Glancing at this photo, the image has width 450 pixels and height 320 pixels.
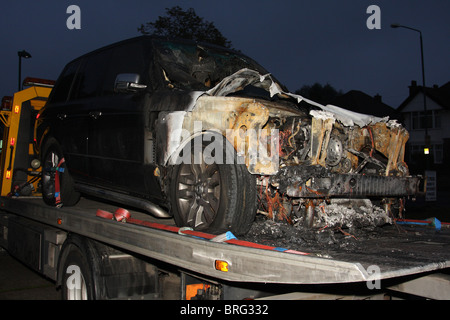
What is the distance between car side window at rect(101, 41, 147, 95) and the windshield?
0.67 ft

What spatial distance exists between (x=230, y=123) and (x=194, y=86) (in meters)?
0.91

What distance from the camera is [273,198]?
355 centimetres

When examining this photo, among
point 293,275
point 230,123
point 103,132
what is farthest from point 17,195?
point 293,275

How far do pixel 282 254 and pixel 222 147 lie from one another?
3.97 feet

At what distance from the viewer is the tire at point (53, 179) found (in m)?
5.44

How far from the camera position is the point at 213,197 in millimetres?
3480

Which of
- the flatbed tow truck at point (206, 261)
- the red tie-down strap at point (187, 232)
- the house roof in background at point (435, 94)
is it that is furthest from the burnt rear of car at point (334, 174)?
the house roof in background at point (435, 94)

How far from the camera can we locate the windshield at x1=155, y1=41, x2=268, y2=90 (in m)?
4.22

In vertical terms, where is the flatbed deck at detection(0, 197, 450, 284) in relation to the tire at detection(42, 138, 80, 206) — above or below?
below

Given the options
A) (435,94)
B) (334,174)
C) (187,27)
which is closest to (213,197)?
(334,174)

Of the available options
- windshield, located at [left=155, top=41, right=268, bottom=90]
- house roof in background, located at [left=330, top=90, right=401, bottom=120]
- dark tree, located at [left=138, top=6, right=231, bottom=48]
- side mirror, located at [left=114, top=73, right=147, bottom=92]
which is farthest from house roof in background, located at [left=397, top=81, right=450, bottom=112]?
side mirror, located at [left=114, top=73, right=147, bottom=92]

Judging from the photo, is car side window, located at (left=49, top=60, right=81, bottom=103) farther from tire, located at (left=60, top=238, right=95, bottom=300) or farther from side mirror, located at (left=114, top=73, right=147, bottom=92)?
tire, located at (left=60, top=238, right=95, bottom=300)

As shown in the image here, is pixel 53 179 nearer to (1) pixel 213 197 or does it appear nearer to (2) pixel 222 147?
(1) pixel 213 197

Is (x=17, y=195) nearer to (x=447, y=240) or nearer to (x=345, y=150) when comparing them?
(x=345, y=150)
